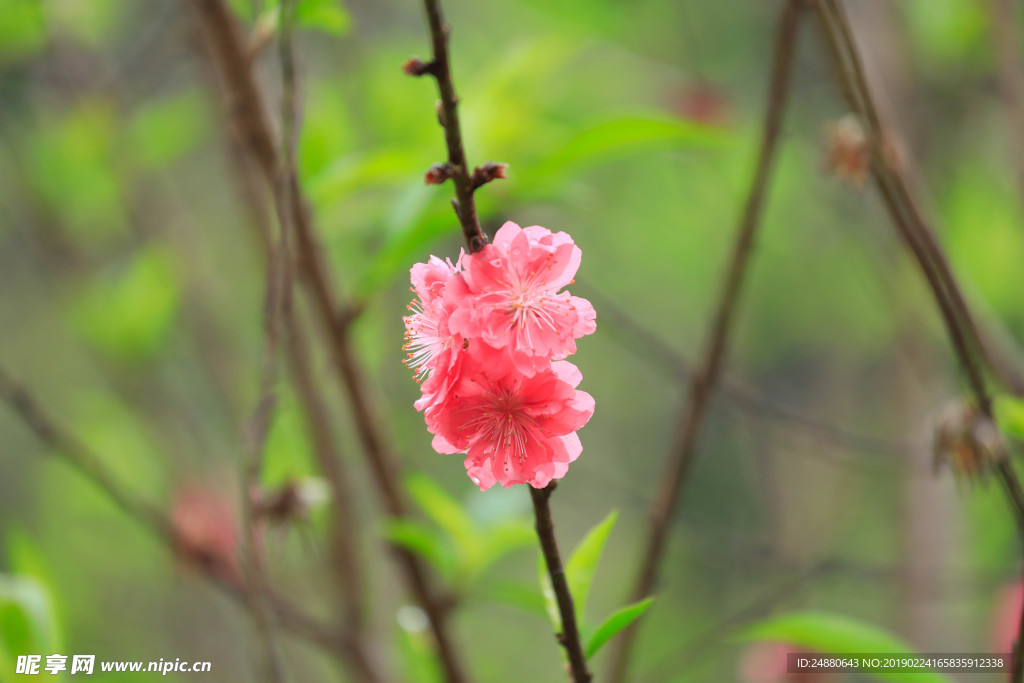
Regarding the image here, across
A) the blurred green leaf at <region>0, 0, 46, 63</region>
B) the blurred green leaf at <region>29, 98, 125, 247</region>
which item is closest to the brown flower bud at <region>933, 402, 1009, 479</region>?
the blurred green leaf at <region>0, 0, 46, 63</region>

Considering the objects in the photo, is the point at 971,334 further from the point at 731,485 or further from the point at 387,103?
the point at 731,485

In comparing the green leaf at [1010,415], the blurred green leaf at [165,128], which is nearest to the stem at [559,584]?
the green leaf at [1010,415]

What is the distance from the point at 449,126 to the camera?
0.52 m

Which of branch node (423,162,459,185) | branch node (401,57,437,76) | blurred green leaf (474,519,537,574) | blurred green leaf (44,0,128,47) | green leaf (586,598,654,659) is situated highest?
blurred green leaf (44,0,128,47)

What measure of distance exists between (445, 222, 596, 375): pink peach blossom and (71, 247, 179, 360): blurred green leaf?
4.41 feet

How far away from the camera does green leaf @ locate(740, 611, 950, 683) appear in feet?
2.91

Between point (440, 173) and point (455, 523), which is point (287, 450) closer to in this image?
point (455, 523)

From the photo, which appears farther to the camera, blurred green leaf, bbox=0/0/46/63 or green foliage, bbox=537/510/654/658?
blurred green leaf, bbox=0/0/46/63

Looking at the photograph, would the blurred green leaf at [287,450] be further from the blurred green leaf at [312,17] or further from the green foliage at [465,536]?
the blurred green leaf at [312,17]

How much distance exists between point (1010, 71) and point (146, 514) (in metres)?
1.63

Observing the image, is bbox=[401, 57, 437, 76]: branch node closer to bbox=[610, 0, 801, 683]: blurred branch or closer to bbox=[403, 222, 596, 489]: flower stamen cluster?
bbox=[403, 222, 596, 489]: flower stamen cluster

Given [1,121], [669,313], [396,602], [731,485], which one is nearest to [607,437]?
[731,485]

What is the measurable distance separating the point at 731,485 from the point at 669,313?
1310mm

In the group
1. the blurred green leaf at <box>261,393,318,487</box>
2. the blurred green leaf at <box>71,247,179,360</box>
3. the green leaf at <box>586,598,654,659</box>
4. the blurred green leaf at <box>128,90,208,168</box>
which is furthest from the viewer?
the blurred green leaf at <box>128,90,208,168</box>
